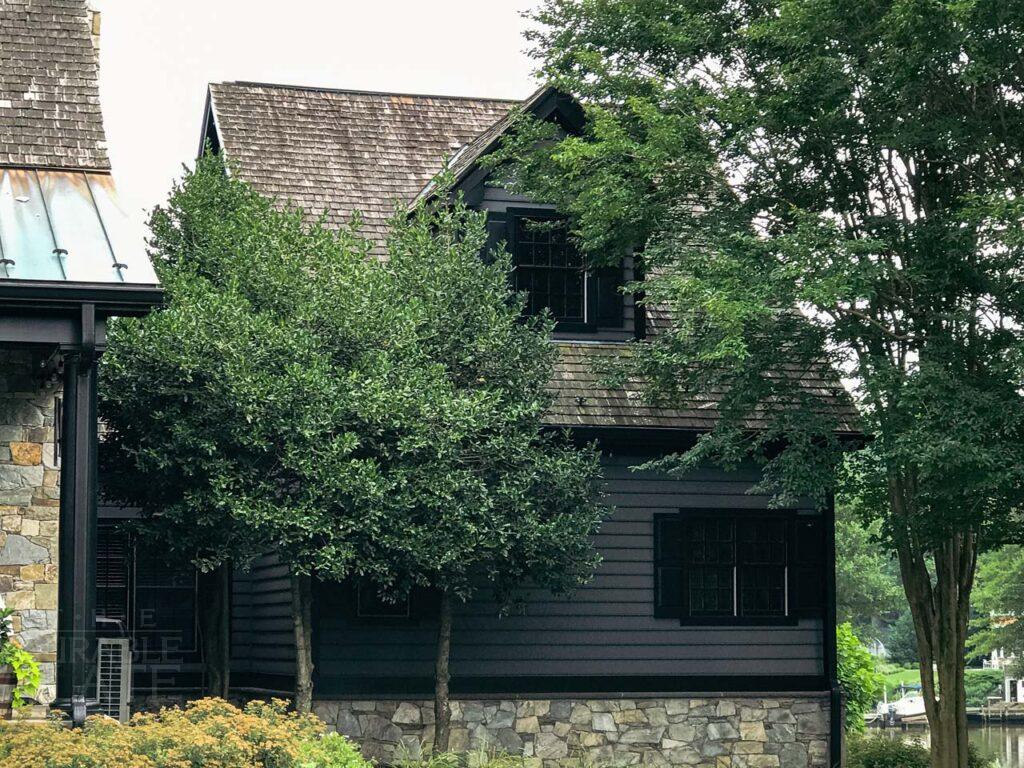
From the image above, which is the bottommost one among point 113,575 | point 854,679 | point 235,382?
point 854,679

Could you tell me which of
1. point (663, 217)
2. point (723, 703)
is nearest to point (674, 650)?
point (723, 703)

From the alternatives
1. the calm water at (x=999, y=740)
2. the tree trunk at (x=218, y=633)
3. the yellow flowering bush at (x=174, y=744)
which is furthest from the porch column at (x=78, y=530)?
the calm water at (x=999, y=740)

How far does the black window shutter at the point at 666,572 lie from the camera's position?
61.0 feet

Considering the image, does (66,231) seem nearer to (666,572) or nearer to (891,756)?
(666,572)

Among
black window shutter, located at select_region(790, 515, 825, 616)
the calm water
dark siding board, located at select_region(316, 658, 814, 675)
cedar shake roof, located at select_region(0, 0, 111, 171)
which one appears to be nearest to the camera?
cedar shake roof, located at select_region(0, 0, 111, 171)

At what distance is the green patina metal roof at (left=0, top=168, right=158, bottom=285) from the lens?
11953 millimetres

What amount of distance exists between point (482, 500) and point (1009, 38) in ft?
22.7

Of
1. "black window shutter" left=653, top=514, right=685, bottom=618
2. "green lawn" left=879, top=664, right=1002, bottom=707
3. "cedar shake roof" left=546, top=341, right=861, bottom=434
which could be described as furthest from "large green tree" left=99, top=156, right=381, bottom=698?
"green lawn" left=879, top=664, right=1002, bottom=707

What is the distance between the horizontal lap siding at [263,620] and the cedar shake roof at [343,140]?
451 cm

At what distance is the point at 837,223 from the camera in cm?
1644

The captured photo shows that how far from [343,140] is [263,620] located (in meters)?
6.70

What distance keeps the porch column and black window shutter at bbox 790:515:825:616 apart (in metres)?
→ 10.0

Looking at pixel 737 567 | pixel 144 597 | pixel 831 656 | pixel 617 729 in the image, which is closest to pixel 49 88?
pixel 144 597

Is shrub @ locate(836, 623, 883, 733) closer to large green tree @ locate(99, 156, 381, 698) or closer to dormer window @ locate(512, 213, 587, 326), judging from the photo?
dormer window @ locate(512, 213, 587, 326)
